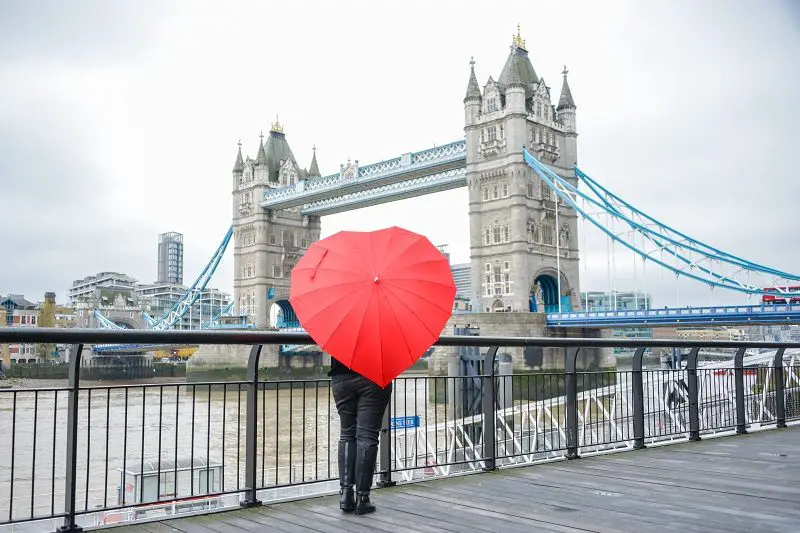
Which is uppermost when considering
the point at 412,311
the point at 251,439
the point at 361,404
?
the point at 412,311


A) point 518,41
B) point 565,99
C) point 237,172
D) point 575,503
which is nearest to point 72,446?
point 575,503

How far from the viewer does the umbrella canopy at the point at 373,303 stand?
3.60 metres

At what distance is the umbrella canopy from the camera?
360 centimetres

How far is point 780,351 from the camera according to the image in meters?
8.49

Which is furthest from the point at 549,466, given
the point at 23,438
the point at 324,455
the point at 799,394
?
the point at 23,438

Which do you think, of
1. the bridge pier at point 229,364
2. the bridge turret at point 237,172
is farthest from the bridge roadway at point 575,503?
the bridge turret at point 237,172

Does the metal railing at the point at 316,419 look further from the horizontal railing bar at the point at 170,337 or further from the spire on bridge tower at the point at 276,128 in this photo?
the spire on bridge tower at the point at 276,128

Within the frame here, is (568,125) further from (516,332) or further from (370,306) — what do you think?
(370,306)

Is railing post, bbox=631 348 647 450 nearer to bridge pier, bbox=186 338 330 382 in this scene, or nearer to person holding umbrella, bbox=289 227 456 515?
person holding umbrella, bbox=289 227 456 515

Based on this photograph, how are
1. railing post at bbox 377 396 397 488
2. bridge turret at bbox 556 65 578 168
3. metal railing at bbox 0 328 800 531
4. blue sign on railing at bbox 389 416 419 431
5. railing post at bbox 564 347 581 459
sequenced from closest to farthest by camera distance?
metal railing at bbox 0 328 800 531
railing post at bbox 377 396 397 488
blue sign on railing at bbox 389 416 419 431
railing post at bbox 564 347 581 459
bridge turret at bbox 556 65 578 168

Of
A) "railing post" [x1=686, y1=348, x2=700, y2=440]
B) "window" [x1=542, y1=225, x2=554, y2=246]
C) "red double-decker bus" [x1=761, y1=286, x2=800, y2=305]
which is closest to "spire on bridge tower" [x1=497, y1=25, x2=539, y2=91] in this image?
"window" [x1=542, y1=225, x2=554, y2=246]

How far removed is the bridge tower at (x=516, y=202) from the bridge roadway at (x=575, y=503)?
41242 millimetres

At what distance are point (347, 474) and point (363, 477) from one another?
0.09 metres

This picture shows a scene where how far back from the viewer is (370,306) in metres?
3.59
